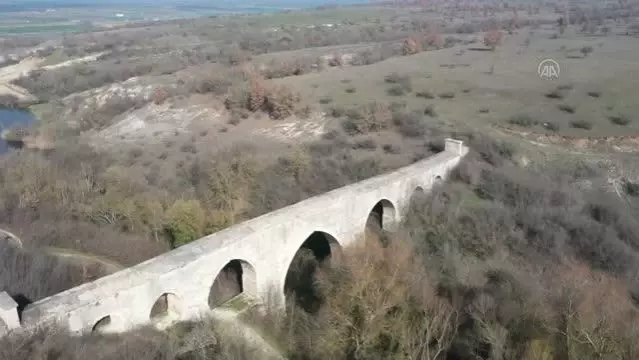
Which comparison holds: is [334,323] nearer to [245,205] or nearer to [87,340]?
[87,340]

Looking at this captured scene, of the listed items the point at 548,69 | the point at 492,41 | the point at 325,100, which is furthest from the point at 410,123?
the point at 492,41

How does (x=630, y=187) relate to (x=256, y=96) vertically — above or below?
below

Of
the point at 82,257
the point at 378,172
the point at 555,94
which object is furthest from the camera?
the point at 555,94

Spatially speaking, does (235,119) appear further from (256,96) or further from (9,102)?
(9,102)

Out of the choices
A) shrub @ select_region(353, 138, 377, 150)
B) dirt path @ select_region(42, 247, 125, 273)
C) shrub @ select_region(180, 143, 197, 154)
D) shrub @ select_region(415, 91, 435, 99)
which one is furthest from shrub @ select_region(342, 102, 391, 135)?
dirt path @ select_region(42, 247, 125, 273)

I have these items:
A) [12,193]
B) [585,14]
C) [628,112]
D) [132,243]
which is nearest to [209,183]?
[132,243]

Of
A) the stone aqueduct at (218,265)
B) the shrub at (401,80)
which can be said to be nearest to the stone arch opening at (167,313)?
the stone aqueduct at (218,265)

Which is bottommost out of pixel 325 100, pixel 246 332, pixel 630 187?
pixel 246 332
